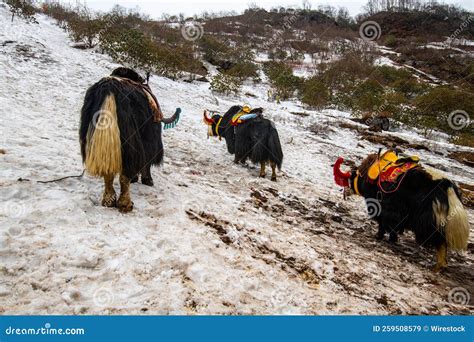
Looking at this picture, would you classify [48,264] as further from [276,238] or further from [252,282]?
[276,238]

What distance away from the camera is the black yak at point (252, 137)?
18.1 ft

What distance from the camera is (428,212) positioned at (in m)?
3.29

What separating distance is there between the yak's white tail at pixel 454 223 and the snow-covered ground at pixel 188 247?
1.29ft

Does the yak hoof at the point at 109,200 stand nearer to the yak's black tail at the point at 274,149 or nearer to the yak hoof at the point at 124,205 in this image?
the yak hoof at the point at 124,205

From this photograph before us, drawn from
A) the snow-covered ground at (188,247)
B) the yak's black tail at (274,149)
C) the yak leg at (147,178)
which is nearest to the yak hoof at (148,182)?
the yak leg at (147,178)

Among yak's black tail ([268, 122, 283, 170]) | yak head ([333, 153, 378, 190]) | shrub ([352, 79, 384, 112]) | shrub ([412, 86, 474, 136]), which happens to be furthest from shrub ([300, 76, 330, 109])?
yak head ([333, 153, 378, 190])

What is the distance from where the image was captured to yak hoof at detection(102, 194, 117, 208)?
9.27 ft

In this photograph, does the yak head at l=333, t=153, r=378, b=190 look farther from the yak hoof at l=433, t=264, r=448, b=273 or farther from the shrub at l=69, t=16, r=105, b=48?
the shrub at l=69, t=16, r=105, b=48

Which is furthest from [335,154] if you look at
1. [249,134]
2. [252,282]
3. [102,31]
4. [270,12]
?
[270,12]

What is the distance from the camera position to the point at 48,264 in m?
2.00

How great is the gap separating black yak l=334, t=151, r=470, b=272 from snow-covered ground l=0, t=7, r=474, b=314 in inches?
13.0

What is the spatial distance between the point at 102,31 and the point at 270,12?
2278 inches

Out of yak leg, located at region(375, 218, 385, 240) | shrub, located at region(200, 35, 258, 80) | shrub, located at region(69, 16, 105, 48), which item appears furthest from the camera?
shrub, located at region(200, 35, 258, 80)

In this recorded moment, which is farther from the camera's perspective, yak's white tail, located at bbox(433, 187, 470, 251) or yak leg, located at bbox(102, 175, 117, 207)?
yak's white tail, located at bbox(433, 187, 470, 251)
